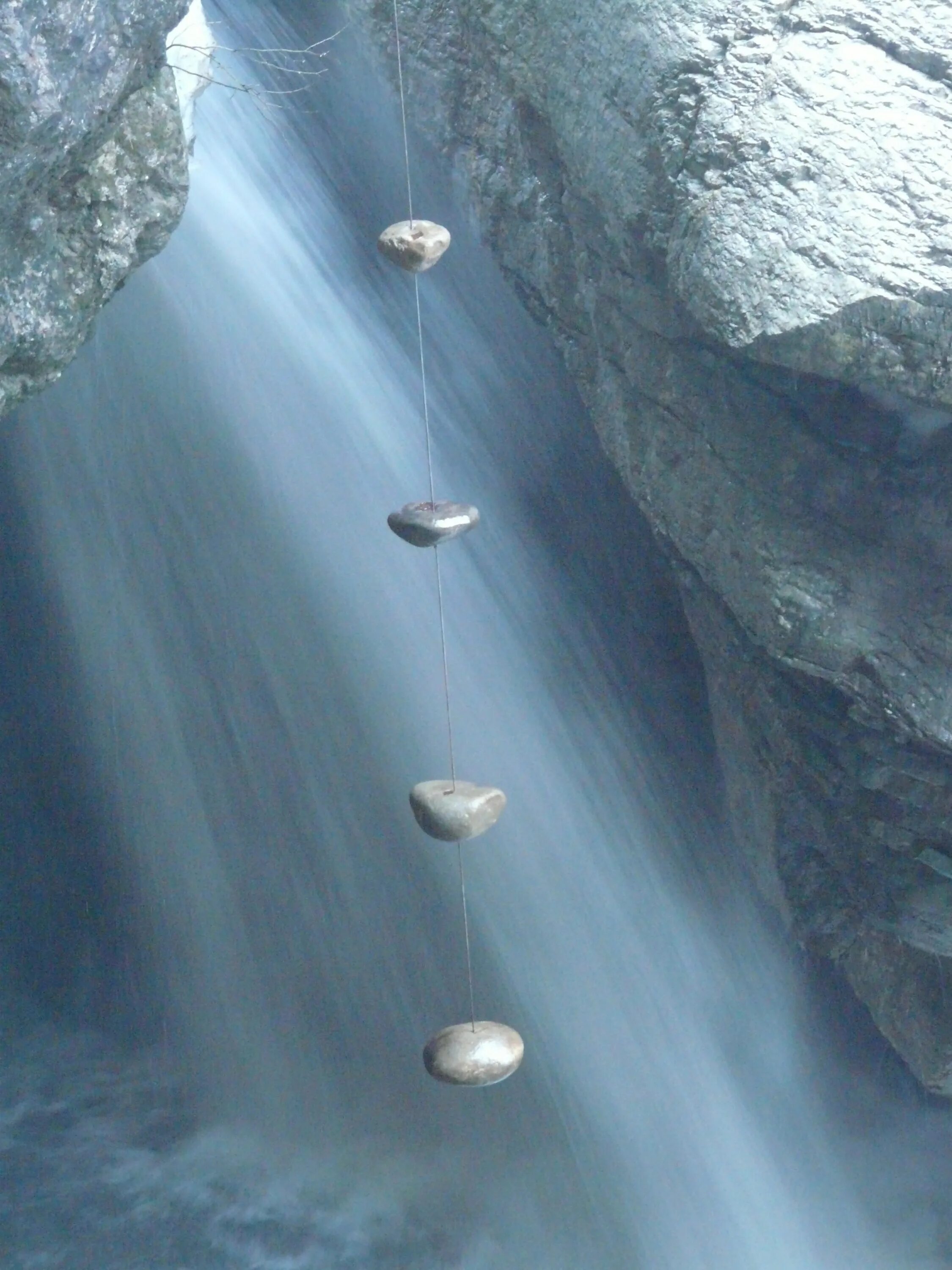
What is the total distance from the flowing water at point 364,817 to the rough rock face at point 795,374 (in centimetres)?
68

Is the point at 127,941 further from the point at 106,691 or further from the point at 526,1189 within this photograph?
the point at 526,1189

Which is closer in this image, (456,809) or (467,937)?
(456,809)

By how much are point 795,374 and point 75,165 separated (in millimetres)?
2171

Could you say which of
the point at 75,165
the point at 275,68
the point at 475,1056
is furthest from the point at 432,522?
the point at 275,68

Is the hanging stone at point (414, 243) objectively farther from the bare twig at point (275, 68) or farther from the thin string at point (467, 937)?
the bare twig at point (275, 68)

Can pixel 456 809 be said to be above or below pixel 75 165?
below

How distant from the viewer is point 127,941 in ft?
19.2

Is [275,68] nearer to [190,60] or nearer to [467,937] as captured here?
[190,60]

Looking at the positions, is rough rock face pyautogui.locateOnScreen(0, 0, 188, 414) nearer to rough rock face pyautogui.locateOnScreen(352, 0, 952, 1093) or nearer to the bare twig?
rough rock face pyautogui.locateOnScreen(352, 0, 952, 1093)

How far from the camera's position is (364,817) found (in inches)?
208

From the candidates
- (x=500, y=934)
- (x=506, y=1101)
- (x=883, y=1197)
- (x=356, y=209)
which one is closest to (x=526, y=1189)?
(x=506, y=1101)

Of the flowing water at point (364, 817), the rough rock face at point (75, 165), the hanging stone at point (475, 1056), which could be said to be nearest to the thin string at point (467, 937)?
the hanging stone at point (475, 1056)

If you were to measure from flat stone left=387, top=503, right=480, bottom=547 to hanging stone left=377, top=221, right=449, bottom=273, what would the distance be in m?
0.59

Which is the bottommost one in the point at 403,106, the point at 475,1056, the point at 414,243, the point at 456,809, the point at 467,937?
the point at 467,937
